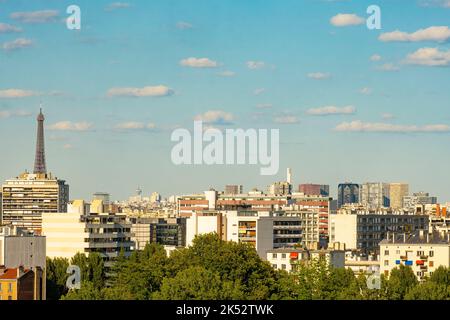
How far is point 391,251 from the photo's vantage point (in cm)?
8738

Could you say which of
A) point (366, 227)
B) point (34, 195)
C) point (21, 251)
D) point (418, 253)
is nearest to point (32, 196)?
point (34, 195)

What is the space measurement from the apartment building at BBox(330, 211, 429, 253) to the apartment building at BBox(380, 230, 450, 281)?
2893 centimetres

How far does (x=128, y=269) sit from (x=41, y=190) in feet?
355

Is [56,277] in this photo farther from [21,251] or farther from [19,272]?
[19,272]

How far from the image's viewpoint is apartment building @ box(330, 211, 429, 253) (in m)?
119

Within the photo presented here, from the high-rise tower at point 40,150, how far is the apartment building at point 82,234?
7386 centimetres

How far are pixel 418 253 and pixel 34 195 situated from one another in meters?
95.2

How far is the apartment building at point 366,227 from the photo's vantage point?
119250 millimetres

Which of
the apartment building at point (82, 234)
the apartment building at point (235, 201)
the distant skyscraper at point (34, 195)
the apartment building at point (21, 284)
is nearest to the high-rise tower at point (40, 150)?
the distant skyscraper at point (34, 195)

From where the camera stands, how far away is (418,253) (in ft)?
281

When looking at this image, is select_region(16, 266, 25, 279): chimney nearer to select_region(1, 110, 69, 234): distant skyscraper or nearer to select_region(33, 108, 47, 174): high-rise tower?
select_region(33, 108, 47, 174): high-rise tower

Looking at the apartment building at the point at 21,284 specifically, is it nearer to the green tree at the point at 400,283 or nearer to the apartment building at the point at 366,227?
the green tree at the point at 400,283

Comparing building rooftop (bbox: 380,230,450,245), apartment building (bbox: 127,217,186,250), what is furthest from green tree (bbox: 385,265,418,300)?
apartment building (bbox: 127,217,186,250)
